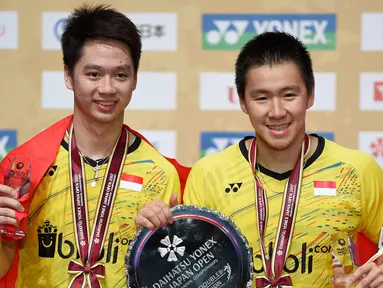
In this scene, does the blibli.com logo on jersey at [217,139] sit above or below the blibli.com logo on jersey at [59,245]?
above

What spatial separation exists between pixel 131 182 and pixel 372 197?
2.90ft

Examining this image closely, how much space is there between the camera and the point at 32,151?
8.70 ft

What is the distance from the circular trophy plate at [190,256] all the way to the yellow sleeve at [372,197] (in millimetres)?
512

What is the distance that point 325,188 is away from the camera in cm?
253

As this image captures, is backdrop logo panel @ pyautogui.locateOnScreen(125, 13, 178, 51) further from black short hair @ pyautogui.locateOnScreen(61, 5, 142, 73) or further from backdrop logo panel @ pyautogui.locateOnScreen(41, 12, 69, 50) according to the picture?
black short hair @ pyautogui.locateOnScreen(61, 5, 142, 73)

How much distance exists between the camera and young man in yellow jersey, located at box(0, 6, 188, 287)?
2.56m

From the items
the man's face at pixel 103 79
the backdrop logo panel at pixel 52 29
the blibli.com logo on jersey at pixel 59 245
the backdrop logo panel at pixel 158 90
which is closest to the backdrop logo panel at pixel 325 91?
the backdrop logo panel at pixel 158 90

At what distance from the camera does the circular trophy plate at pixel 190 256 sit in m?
2.29

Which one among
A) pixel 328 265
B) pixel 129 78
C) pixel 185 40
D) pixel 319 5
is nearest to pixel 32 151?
pixel 129 78

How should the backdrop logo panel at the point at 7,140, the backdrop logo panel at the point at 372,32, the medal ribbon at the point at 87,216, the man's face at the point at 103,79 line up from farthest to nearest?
the backdrop logo panel at the point at 7,140
the backdrop logo panel at the point at 372,32
the man's face at the point at 103,79
the medal ribbon at the point at 87,216

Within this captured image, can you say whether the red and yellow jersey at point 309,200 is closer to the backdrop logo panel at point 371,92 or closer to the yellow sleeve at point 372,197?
the yellow sleeve at point 372,197

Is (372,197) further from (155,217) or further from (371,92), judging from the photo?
(371,92)

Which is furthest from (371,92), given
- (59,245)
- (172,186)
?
(59,245)

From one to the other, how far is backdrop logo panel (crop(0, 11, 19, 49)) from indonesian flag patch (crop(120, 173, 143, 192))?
1.93 meters
